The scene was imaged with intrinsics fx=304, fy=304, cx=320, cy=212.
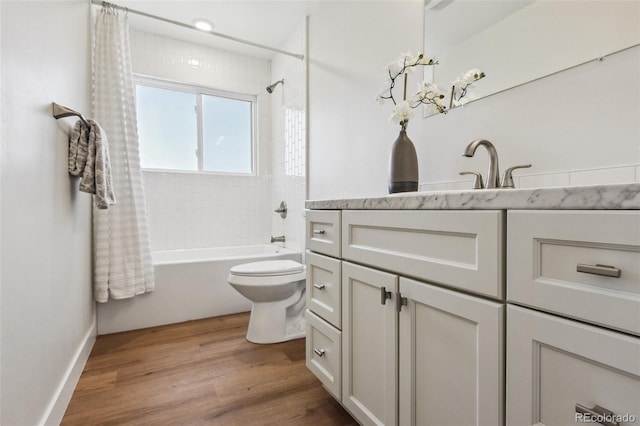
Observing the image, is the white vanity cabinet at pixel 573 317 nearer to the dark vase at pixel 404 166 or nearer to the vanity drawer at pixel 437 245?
the vanity drawer at pixel 437 245

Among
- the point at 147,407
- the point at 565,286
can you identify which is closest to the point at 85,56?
the point at 147,407

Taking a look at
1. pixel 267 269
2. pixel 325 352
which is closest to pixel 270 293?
pixel 267 269

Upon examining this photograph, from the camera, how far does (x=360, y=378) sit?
1043mm

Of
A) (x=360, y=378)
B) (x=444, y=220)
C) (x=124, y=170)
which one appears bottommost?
(x=360, y=378)

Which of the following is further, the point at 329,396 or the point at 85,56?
the point at 85,56

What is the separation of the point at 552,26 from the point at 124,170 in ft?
8.01

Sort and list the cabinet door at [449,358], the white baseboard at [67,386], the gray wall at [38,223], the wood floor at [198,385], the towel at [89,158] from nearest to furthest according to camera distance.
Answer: the cabinet door at [449,358] < the gray wall at [38,223] < the white baseboard at [67,386] < the wood floor at [198,385] < the towel at [89,158]

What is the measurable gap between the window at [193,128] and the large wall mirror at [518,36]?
228cm

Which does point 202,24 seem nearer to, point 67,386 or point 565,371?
point 67,386

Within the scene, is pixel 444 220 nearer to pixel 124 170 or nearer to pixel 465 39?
pixel 465 39

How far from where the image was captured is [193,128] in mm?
3064

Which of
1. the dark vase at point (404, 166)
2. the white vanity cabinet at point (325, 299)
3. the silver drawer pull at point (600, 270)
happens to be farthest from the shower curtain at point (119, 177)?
the silver drawer pull at point (600, 270)

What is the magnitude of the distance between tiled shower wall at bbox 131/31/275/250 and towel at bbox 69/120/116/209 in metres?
1.40

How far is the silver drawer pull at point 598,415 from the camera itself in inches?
19.3
